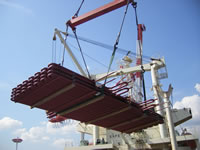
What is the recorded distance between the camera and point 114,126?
64.5 feet

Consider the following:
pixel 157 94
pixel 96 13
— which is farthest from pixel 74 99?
pixel 157 94

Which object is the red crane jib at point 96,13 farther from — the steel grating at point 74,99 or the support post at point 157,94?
the support post at point 157,94

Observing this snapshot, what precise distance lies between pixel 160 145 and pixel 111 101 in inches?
759

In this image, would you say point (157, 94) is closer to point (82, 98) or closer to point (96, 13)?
point (96, 13)

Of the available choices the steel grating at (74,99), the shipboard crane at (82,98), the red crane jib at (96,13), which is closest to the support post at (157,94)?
the shipboard crane at (82,98)

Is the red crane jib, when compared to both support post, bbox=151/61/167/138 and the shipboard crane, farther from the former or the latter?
support post, bbox=151/61/167/138

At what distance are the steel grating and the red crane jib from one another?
860 cm

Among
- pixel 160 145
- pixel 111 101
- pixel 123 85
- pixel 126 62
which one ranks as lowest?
pixel 160 145

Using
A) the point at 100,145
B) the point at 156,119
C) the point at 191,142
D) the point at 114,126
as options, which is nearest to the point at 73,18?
the point at 114,126

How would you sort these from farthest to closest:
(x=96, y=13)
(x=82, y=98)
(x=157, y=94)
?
(x=157, y=94), (x=96, y=13), (x=82, y=98)

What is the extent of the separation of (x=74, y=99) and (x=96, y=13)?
9206 mm

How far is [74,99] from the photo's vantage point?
1423 centimetres

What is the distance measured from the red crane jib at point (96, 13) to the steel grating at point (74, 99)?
338 inches

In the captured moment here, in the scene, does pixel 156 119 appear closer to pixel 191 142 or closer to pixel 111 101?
pixel 111 101
